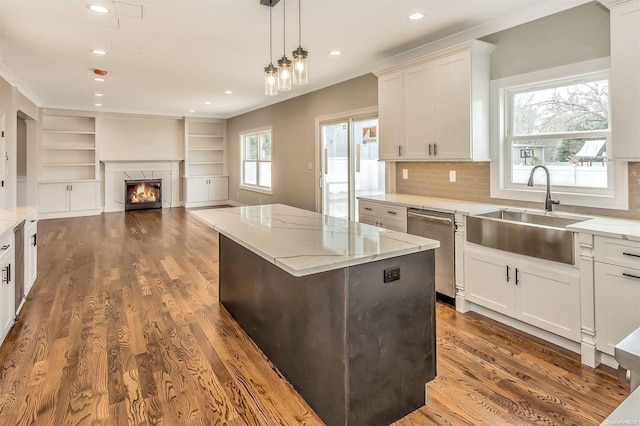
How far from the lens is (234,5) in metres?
3.18

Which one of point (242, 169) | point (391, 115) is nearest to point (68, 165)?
point (242, 169)

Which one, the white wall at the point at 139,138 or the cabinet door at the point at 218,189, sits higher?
the white wall at the point at 139,138

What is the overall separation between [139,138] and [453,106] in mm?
8625

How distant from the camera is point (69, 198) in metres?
8.77

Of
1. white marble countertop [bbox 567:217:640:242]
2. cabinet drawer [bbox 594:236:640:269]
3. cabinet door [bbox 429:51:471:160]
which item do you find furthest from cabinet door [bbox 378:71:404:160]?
cabinet drawer [bbox 594:236:640:269]

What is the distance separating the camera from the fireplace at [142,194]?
970cm

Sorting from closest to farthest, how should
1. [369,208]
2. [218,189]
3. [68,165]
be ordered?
1. [369,208]
2. [68,165]
3. [218,189]

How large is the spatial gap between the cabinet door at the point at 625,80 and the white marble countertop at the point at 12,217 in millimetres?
4142

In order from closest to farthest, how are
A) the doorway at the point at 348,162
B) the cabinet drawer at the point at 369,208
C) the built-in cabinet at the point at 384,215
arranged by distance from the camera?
the built-in cabinet at the point at 384,215 → the cabinet drawer at the point at 369,208 → the doorway at the point at 348,162

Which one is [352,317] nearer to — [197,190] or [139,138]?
[197,190]

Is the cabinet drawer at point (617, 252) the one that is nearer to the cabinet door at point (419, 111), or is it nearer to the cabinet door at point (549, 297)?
the cabinet door at point (549, 297)

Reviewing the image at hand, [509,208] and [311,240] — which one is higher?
[509,208]

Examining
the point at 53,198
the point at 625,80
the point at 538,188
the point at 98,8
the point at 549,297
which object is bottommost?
the point at 549,297

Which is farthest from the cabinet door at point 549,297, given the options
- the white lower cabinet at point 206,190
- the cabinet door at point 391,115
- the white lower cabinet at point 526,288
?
the white lower cabinet at point 206,190
